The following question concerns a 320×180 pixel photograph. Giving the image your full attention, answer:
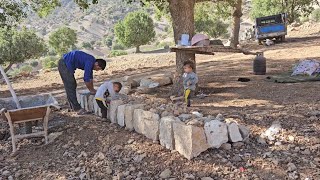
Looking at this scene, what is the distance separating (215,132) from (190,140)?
335 mm

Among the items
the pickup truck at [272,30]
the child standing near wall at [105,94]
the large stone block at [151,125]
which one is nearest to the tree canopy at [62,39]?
the pickup truck at [272,30]

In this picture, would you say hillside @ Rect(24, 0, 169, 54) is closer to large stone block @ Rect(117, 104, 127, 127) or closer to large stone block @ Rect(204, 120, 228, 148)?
large stone block @ Rect(117, 104, 127, 127)

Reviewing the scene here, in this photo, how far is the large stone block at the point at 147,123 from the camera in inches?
195

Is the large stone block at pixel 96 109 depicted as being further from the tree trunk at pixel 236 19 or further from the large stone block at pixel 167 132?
the tree trunk at pixel 236 19

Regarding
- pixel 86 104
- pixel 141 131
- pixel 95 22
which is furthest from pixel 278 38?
pixel 95 22

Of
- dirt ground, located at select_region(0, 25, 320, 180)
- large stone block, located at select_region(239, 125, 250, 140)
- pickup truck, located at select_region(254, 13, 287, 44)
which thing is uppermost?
pickup truck, located at select_region(254, 13, 287, 44)

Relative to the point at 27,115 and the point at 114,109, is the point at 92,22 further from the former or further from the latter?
the point at 27,115

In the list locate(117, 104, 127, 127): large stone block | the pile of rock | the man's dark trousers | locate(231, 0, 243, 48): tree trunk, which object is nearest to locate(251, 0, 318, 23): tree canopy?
locate(231, 0, 243, 48): tree trunk

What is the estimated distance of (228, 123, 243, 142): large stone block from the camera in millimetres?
4516

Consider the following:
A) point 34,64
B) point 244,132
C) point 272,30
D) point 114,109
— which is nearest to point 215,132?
point 244,132

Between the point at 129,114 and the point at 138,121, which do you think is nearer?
the point at 138,121

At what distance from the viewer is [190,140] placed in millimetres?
4250

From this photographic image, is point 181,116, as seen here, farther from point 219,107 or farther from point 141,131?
point 219,107

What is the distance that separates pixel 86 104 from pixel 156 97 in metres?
1.75
